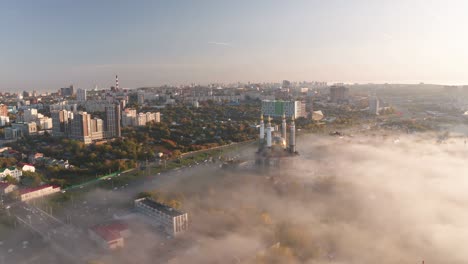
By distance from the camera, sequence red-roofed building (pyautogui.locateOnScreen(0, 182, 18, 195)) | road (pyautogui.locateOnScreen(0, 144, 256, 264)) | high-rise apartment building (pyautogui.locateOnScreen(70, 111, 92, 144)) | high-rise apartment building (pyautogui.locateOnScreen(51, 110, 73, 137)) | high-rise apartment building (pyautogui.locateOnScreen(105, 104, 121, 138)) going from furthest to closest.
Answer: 1. high-rise apartment building (pyautogui.locateOnScreen(105, 104, 121, 138))
2. high-rise apartment building (pyautogui.locateOnScreen(51, 110, 73, 137))
3. high-rise apartment building (pyautogui.locateOnScreen(70, 111, 92, 144))
4. red-roofed building (pyautogui.locateOnScreen(0, 182, 18, 195))
5. road (pyautogui.locateOnScreen(0, 144, 256, 264))

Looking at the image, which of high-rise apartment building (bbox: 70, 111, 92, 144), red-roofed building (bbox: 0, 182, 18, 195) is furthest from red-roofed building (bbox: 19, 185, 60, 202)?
high-rise apartment building (bbox: 70, 111, 92, 144)

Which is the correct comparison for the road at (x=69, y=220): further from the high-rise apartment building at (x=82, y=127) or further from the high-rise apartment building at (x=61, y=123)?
the high-rise apartment building at (x=61, y=123)

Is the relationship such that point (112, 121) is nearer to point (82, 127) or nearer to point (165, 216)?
point (82, 127)

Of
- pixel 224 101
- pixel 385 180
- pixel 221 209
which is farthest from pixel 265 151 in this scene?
pixel 224 101

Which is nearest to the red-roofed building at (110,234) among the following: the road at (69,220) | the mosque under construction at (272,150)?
Answer: the road at (69,220)

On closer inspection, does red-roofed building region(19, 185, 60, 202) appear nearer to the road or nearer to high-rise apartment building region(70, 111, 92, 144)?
the road

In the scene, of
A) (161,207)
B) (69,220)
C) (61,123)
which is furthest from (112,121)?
(161,207)
